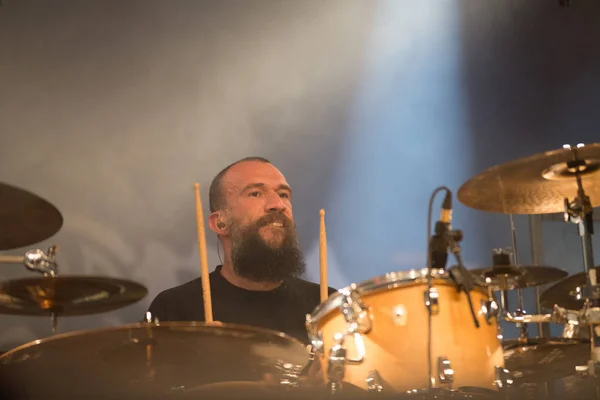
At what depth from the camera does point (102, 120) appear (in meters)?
2.69

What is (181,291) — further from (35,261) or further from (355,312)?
(355,312)

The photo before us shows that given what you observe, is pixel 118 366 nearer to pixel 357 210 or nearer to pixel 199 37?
pixel 357 210

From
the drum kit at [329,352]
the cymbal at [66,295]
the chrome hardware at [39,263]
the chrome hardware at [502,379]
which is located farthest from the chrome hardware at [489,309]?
the chrome hardware at [39,263]

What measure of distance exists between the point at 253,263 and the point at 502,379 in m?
1.19

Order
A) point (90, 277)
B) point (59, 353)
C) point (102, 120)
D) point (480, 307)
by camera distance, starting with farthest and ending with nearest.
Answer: point (102, 120) → point (90, 277) → point (480, 307) → point (59, 353)

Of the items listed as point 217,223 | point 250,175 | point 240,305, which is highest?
point 250,175

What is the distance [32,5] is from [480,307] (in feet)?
6.58

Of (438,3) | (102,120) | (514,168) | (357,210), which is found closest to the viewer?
(514,168)

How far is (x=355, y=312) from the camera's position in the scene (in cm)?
166

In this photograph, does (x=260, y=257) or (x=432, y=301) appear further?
(x=260, y=257)

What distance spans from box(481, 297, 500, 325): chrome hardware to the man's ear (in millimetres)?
1253

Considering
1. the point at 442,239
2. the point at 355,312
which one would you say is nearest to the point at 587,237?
the point at 442,239

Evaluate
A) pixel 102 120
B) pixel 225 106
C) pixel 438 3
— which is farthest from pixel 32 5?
pixel 438 3

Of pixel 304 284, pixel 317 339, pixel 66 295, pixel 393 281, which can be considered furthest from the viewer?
pixel 304 284
